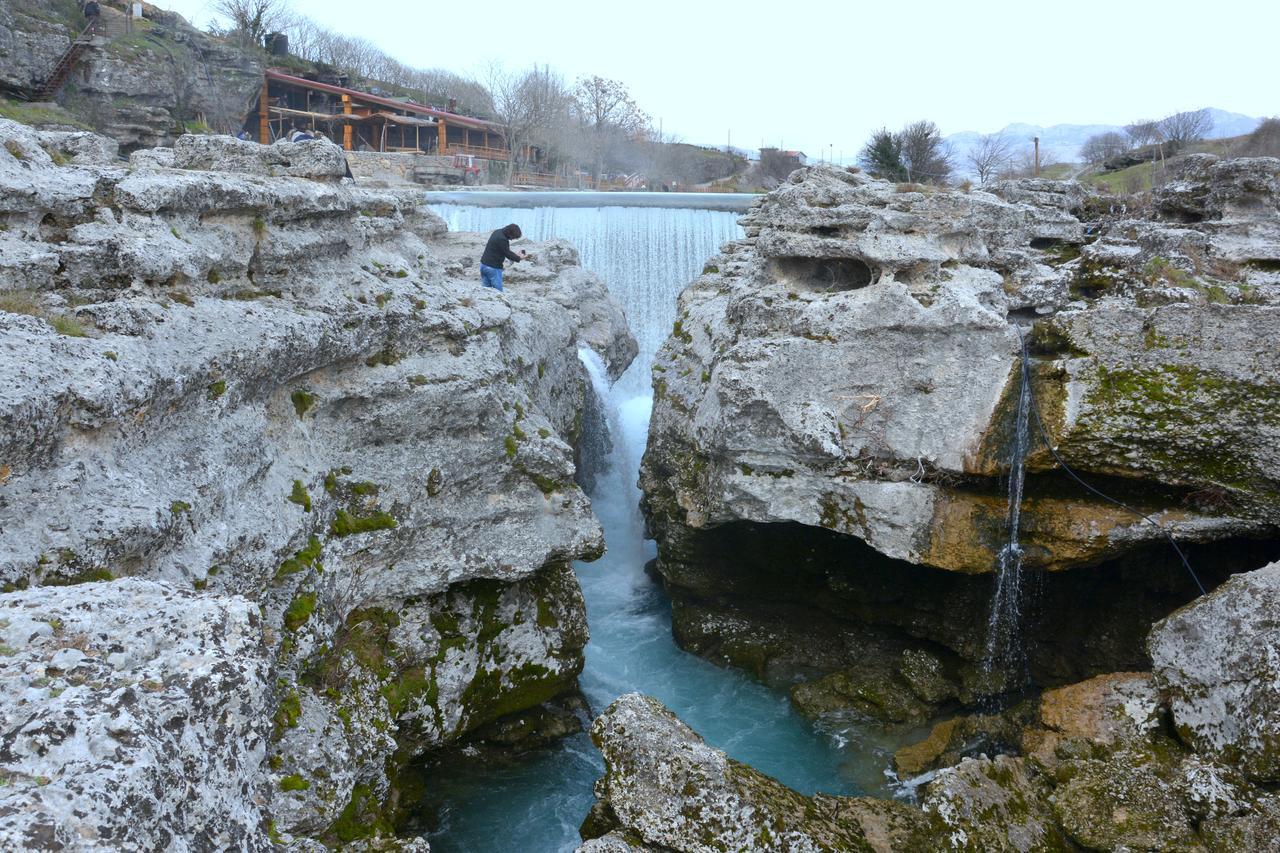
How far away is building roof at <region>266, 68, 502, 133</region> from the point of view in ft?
143

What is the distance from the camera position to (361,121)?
47469 mm

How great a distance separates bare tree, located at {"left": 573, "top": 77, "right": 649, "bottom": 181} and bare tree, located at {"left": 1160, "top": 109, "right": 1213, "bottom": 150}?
31.3m

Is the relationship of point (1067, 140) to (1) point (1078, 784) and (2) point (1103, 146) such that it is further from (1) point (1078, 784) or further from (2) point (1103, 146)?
(1) point (1078, 784)

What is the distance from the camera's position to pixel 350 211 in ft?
33.1

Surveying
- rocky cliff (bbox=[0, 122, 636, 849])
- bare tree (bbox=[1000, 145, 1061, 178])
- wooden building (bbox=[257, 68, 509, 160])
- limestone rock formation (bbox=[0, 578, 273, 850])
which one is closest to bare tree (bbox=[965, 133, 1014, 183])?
bare tree (bbox=[1000, 145, 1061, 178])

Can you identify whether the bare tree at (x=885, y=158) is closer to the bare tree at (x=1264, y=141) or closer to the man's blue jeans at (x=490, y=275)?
the bare tree at (x=1264, y=141)

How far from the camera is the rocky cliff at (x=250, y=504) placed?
386cm

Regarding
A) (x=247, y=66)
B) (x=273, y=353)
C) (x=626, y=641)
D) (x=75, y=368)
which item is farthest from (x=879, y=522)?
(x=247, y=66)

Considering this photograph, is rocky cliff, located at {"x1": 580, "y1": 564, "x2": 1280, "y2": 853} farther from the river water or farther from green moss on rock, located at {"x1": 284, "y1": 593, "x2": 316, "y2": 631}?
green moss on rock, located at {"x1": 284, "y1": 593, "x2": 316, "y2": 631}

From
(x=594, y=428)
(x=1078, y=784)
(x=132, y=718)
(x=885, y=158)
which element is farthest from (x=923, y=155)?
(x=132, y=718)

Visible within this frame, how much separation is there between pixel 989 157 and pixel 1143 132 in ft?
31.5

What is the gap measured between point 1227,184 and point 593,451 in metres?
11.1

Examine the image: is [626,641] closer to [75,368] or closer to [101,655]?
[75,368]

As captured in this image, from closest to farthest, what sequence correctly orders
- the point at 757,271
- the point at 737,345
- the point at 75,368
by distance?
the point at 75,368
the point at 737,345
the point at 757,271
